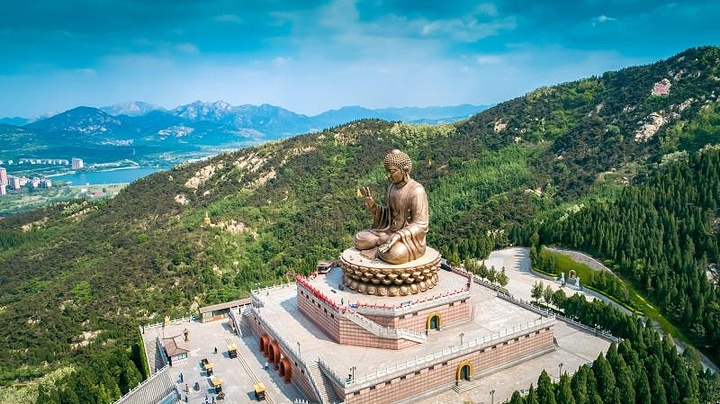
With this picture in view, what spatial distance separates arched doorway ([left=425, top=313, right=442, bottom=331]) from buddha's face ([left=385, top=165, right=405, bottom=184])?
19.9 ft

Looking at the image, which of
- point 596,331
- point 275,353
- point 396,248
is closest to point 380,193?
point 596,331

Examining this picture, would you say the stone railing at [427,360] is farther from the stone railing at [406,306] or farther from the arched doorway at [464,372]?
the stone railing at [406,306]

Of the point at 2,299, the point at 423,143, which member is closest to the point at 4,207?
the point at 2,299

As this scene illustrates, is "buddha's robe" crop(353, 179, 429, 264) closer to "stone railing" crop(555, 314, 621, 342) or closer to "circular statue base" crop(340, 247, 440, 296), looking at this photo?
"circular statue base" crop(340, 247, 440, 296)

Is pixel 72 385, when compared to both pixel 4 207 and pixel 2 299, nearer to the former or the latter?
pixel 2 299

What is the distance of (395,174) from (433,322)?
660cm

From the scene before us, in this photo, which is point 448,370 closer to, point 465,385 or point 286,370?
point 465,385

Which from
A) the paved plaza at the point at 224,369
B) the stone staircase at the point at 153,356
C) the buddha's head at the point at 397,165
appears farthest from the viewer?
the stone staircase at the point at 153,356

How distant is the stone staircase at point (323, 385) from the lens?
1941cm

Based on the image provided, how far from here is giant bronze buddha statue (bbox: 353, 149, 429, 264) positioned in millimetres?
23234

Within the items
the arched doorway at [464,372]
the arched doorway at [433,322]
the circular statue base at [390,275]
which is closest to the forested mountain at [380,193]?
the circular statue base at [390,275]

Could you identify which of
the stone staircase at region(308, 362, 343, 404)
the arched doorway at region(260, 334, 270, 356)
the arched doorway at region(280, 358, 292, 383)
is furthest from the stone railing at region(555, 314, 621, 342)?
the arched doorway at region(260, 334, 270, 356)

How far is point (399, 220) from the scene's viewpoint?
2464cm

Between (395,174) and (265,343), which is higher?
(395,174)
